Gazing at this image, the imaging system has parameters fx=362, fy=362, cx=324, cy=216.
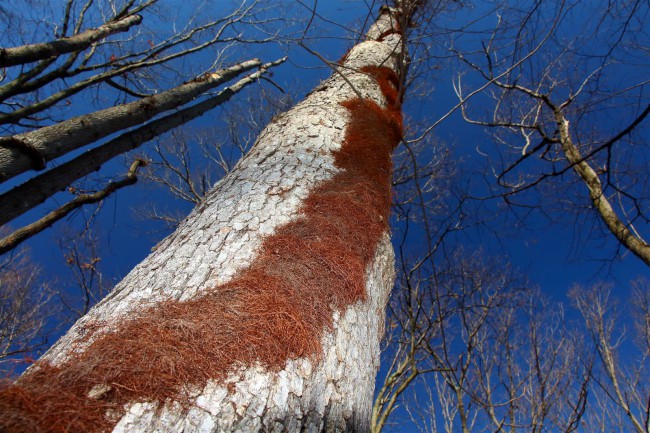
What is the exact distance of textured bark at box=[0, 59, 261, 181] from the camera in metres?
2.10

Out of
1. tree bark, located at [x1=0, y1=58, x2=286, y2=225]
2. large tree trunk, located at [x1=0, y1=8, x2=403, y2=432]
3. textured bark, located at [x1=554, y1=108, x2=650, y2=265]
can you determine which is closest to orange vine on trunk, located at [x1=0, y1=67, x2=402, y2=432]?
large tree trunk, located at [x1=0, y1=8, x2=403, y2=432]

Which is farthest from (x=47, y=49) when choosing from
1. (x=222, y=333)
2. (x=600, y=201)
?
(x=600, y=201)

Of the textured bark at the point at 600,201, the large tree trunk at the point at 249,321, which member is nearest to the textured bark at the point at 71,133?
the large tree trunk at the point at 249,321

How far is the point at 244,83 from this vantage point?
203 inches

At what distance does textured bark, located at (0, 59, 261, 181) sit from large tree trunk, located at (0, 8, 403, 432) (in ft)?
2.99

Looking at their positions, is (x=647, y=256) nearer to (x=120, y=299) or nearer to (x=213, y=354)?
(x=213, y=354)

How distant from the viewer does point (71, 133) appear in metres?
2.40

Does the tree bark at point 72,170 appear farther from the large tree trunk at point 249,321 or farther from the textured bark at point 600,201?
the textured bark at point 600,201

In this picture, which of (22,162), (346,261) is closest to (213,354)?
(346,261)

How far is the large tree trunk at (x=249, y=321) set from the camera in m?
1.09

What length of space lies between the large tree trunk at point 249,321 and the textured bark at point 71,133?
2.99 ft

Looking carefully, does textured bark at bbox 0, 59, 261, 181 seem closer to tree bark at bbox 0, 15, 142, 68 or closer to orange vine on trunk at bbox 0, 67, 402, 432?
tree bark at bbox 0, 15, 142, 68

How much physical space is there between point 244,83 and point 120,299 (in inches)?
165

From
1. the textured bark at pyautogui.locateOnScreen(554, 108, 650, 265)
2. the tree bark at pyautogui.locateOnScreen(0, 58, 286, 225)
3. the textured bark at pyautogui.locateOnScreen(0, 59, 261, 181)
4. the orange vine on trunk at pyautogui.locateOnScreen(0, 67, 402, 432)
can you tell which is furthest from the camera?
the textured bark at pyautogui.locateOnScreen(554, 108, 650, 265)
